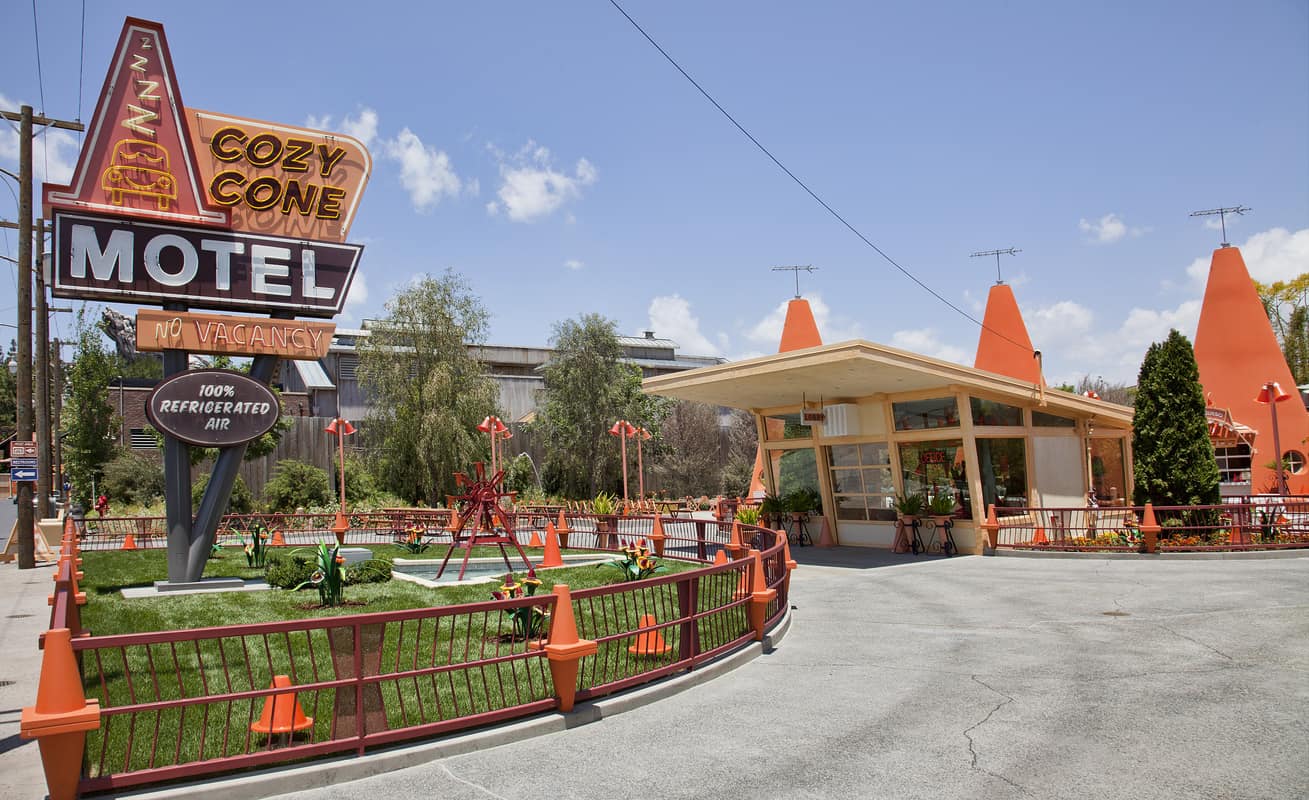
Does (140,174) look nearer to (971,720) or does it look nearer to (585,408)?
(971,720)

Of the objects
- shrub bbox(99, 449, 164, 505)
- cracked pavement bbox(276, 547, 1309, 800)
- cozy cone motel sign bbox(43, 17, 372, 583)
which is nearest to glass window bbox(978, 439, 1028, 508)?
cracked pavement bbox(276, 547, 1309, 800)

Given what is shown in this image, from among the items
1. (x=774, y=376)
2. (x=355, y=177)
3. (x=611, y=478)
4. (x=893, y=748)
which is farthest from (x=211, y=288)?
(x=611, y=478)

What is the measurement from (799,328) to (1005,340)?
8657mm

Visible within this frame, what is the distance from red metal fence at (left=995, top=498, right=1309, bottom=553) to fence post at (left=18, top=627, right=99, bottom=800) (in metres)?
19.2

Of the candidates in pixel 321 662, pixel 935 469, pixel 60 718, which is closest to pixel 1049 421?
pixel 935 469

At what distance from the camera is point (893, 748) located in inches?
256

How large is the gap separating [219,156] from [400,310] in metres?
23.5

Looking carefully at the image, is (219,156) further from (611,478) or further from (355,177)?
(611,478)

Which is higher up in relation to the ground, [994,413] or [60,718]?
[994,413]

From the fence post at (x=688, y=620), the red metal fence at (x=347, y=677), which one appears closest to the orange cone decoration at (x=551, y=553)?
the red metal fence at (x=347, y=677)

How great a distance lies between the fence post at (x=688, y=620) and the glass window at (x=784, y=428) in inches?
642

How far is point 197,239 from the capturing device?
15844 mm

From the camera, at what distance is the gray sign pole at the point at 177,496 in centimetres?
1551

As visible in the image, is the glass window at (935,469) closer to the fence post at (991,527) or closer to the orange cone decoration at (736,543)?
the fence post at (991,527)
